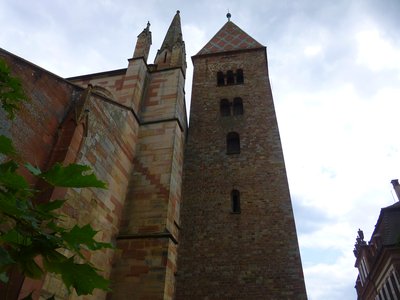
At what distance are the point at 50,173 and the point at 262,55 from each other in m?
19.3

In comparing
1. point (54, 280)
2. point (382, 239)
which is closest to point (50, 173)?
point (54, 280)

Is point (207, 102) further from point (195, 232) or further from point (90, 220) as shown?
point (90, 220)

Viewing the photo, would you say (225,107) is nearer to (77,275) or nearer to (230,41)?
(230,41)

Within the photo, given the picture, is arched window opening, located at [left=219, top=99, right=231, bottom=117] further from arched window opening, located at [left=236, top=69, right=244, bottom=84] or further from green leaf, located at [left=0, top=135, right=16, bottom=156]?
green leaf, located at [left=0, top=135, right=16, bottom=156]

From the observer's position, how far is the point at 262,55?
19.3 metres

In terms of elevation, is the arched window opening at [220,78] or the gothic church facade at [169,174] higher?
the arched window opening at [220,78]

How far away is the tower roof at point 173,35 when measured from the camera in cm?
1450

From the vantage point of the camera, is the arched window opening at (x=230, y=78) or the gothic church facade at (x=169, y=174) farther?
the arched window opening at (x=230, y=78)

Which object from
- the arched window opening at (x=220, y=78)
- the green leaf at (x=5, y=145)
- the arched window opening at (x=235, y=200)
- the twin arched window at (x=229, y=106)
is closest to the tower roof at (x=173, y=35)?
the arched window opening at (x=220, y=78)

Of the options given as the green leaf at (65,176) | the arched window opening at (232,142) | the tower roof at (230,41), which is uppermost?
the tower roof at (230,41)

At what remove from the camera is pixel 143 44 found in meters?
12.9

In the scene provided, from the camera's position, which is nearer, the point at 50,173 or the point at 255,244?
the point at 50,173

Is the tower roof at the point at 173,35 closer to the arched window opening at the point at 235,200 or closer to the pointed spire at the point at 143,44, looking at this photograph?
the pointed spire at the point at 143,44

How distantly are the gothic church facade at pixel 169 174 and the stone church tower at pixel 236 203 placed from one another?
4 centimetres
